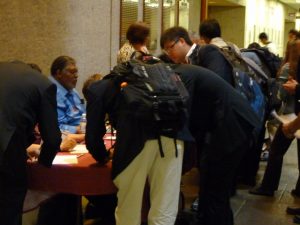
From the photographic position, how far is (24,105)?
2453 mm

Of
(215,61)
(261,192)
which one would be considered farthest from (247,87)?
(261,192)

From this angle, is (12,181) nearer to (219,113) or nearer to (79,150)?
(79,150)

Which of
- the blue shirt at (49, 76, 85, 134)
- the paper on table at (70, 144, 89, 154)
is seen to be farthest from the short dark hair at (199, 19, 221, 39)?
the paper on table at (70, 144, 89, 154)

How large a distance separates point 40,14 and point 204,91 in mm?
2520

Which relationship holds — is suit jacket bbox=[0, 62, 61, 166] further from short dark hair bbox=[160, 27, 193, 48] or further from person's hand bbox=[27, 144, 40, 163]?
short dark hair bbox=[160, 27, 193, 48]

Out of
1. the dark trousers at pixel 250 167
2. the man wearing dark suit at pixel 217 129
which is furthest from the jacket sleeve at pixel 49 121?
the dark trousers at pixel 250 167

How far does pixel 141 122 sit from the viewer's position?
256 centimetres

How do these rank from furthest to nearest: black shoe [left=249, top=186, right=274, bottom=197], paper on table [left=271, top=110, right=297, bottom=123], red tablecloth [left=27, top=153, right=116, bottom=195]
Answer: black shoe [left=249, top=186, right=274, bottom=197] → paper on table [left=271, top=110, right=297, bottom=123] → red tablecloth [left=27, top=153, right=116, bottom=195]

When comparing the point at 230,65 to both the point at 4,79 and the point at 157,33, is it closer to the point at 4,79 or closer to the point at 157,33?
the point at 4,79

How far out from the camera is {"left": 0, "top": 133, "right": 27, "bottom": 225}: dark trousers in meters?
2.44

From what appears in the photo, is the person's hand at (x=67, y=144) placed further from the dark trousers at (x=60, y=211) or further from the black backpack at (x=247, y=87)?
the black backpack at (x=247, y=87)

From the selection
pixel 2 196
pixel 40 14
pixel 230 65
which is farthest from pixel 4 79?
pixel 40 14

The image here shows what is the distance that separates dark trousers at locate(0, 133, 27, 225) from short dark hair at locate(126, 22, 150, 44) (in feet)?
7.48

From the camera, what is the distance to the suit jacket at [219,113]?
302 centimetres
